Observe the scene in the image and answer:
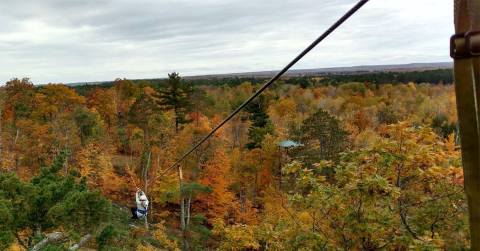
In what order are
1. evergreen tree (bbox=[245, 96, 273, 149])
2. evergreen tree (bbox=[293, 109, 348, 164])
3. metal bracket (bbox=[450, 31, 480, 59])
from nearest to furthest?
1. metal bracket (bbox=[450, 31, 480, 59])
2. evergreen tree (bbox=[293, 109, 348, 164])
3. evergreen tree (bbox=[245, 96, 273, 149])

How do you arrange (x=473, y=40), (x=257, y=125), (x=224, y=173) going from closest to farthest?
(x=473, y=40)
(x=224, y=173)
(x=257, y=125)

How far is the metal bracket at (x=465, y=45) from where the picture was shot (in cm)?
101

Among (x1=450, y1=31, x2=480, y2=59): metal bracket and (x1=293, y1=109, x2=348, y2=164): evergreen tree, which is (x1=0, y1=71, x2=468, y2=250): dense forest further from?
(x1=450, y1=31, x2=480, y2=59): metal bracket

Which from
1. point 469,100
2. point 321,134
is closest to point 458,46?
point 469,100

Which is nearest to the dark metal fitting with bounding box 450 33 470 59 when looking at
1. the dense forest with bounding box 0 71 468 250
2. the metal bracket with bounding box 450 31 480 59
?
the metal bracket with bounding box 450 31 480 59

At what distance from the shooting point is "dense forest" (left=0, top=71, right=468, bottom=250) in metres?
6.16

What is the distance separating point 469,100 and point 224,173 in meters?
32.5

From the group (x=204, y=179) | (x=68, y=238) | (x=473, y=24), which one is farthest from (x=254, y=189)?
(x=473, y=24)

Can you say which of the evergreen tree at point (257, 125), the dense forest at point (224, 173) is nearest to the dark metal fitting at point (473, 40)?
the dense forest at point (224, 173)

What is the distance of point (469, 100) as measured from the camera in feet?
3.49

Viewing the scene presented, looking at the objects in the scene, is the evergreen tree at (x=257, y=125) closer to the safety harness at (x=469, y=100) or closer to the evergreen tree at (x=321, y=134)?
the evergreen tree at (x=321, y=134)

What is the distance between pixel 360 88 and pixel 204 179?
190 ft

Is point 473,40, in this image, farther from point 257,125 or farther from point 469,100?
point 257,125

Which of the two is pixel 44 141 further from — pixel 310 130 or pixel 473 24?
pixel 473 24
